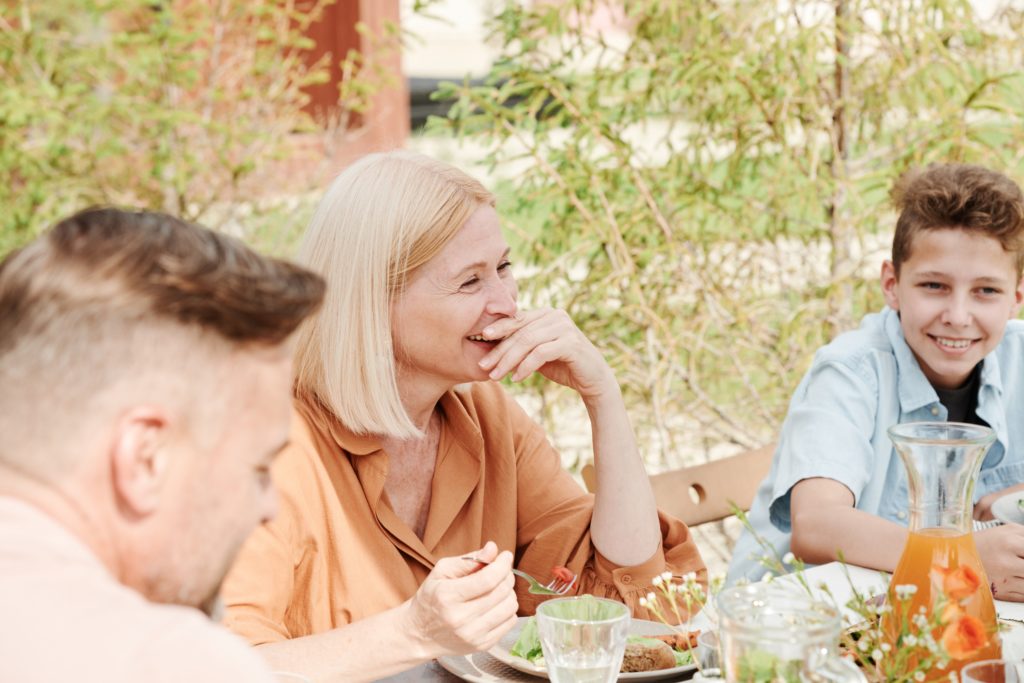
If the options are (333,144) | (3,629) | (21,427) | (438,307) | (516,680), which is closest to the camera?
(3,629)

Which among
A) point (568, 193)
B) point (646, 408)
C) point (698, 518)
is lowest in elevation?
point (646, 408)

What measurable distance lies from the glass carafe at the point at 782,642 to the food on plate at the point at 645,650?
42 centimetres

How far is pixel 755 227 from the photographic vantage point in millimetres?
4203

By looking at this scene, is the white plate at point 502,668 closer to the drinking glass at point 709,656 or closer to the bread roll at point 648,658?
the bread roll at point 648,658

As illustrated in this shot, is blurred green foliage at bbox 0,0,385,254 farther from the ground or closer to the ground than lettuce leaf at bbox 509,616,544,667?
farther from the ground

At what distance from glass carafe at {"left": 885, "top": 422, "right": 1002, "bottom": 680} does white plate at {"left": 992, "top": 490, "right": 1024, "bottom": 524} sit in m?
0.51

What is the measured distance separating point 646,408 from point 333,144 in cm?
317

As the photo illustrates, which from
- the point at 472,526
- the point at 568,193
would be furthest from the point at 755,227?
the point at 472,526

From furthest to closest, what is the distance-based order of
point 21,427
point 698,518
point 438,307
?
point 698,518 → point 438,307 → point 21,427

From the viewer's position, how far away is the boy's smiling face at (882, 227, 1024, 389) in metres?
2.40

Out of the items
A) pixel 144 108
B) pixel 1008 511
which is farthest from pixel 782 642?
pixel 144 108

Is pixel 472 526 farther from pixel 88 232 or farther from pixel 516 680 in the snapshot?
pixel 88 232

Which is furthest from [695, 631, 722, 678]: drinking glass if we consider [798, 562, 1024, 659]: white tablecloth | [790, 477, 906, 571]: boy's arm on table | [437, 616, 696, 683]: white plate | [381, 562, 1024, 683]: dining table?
[790, 477, 906, 571]: boy's arm on table

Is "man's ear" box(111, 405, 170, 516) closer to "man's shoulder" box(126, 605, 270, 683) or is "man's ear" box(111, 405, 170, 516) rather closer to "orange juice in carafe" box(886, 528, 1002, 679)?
"man's shoulder" box(126, 605, 270, 683)
